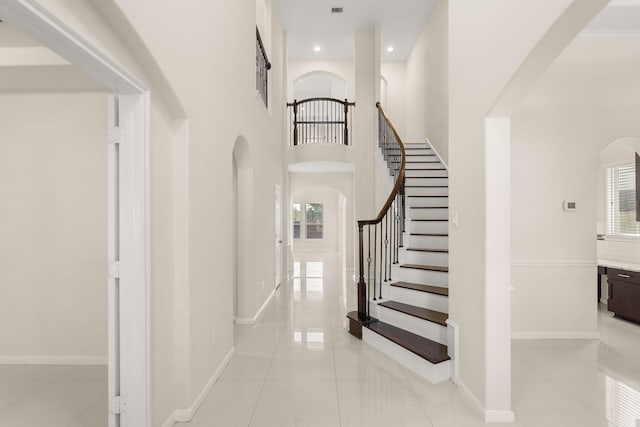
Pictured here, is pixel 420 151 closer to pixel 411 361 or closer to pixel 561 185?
pixel 561 185

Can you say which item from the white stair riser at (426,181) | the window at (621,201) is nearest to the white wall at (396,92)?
the white stair riser at (426,181)

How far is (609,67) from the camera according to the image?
4.02 m

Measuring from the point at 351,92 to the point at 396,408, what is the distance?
8.42 metres

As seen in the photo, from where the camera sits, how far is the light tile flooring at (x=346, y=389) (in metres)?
2.34

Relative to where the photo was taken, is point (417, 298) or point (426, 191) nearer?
point (417, 298)

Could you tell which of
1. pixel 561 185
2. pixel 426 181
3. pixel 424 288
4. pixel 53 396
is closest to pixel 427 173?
pixel 426 181

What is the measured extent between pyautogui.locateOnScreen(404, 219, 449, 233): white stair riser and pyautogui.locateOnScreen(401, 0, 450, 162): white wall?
7.94 ft

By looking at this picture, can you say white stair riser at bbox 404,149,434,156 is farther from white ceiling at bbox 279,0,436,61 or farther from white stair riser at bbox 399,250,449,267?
white stair riser at bbox 399,250,449,267

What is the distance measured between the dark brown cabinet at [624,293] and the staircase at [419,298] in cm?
259

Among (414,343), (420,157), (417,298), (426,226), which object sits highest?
(420,157)

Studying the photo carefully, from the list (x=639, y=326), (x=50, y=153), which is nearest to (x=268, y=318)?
(x=50, y=153)

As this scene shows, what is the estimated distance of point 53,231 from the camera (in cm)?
322

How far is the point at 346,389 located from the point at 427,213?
124 inches

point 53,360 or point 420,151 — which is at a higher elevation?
point 420,151
